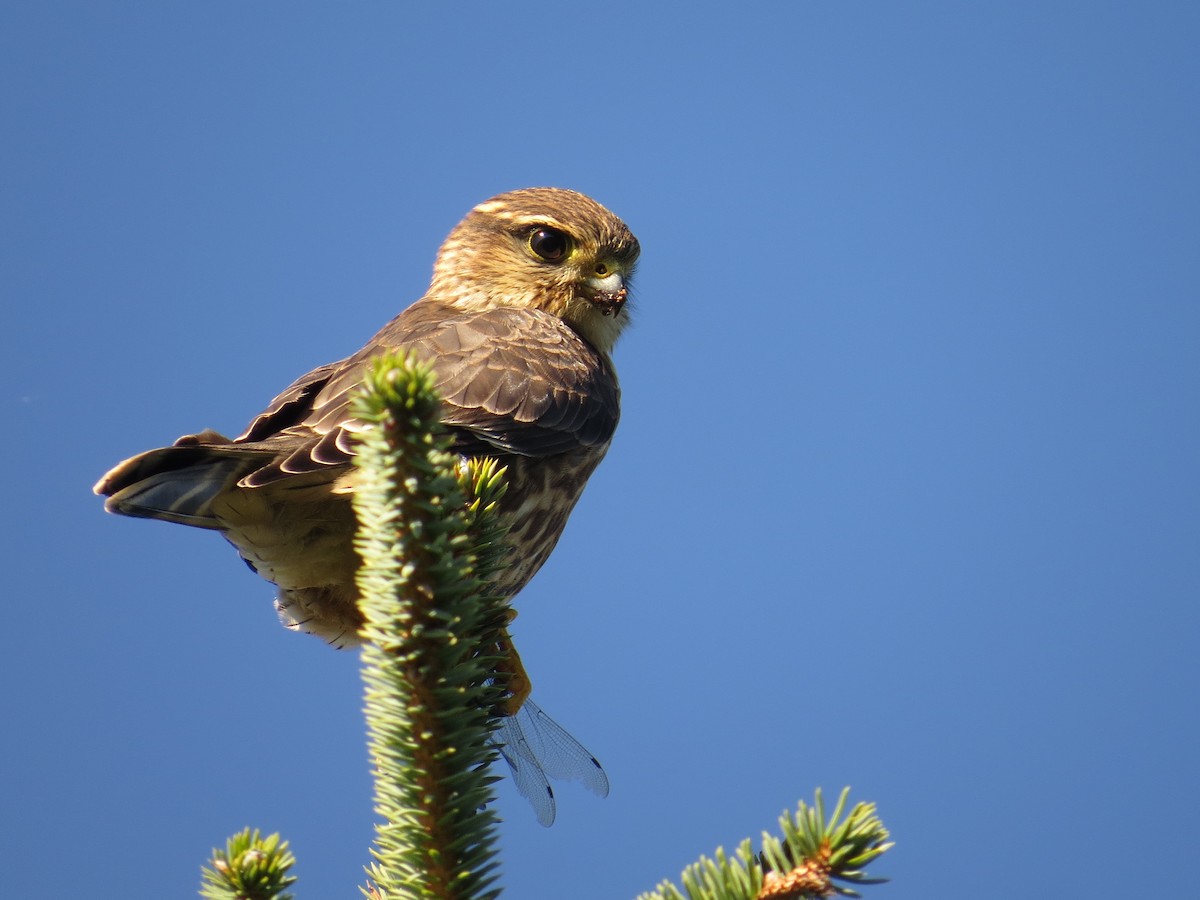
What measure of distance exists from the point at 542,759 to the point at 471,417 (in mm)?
1144

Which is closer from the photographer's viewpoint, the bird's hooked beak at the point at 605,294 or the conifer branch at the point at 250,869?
the conifer branch at the point at 250,869

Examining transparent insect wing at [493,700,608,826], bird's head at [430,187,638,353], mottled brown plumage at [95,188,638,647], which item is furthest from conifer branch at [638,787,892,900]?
bird's head at [430,187,638,353]

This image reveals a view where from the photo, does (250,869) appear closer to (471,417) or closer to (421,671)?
(421,671)

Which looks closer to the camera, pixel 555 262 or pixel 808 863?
pixel 808 863

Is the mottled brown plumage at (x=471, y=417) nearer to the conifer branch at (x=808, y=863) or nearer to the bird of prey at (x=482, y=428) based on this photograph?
the bird of prey at (x=482, y=428)

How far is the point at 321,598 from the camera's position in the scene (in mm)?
3578

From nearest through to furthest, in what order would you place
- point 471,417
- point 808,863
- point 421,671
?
point 808,863, point 421,671, point 471,417

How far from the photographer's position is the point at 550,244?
4.66m

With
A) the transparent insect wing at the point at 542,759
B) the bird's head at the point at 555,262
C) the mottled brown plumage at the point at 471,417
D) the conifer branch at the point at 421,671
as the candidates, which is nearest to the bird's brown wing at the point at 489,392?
the mottled brown plumage at the point at 471,417

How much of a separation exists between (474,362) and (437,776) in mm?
2076

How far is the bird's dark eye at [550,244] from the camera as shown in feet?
15.3

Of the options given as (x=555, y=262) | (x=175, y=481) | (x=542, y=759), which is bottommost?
(x=542, y=759)

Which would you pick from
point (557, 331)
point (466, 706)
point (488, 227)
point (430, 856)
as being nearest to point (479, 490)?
point (466, 706)

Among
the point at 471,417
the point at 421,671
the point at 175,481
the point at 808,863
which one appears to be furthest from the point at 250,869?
the point at 471,417
